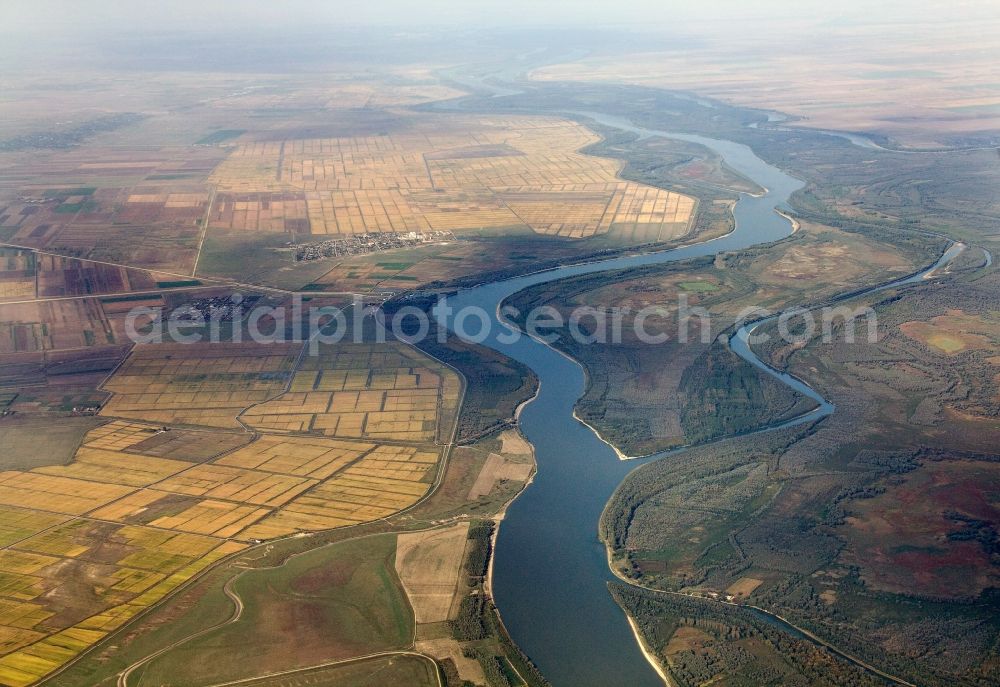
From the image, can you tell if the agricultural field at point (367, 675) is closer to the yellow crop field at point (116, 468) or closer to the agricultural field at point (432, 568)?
the agricultural field at point (432, 568)

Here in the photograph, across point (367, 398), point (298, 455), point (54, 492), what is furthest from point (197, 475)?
point (367, 398)

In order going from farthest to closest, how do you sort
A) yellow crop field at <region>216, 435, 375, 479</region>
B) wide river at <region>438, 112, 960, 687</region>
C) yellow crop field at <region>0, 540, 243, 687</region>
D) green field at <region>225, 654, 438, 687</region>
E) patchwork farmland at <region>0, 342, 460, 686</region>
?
yellow crop field at <region>216, 435, 375, 479</region>, patchwork farmland at <region>0, 342, 460, 686</region>, wide river at <region>438, 112, 960, 687</region>, yellow crop field at <region>0, 540, 243, 687</region>, green field at <region>225, 654, 438, 687</region>

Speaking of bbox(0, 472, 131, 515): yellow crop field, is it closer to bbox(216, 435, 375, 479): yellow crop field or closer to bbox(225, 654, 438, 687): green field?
bbox(216, 435, 375, 479): yellow crop field

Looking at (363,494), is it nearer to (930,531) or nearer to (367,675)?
(367,675)

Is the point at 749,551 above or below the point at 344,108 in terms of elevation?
below

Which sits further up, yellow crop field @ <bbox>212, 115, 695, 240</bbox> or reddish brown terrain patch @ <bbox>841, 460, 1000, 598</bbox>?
yellow crop field @ <bbox>212, 115, 695, 240</bbox>

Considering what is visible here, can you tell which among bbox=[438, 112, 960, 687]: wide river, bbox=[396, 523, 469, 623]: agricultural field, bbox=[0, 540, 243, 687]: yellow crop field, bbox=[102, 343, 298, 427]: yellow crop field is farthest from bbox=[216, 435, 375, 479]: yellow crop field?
bbox=[438, 112, 960, 687]: wide river

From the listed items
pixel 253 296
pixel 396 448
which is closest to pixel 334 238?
pixel 253 296

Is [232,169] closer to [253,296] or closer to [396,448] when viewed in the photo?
[253,296]
